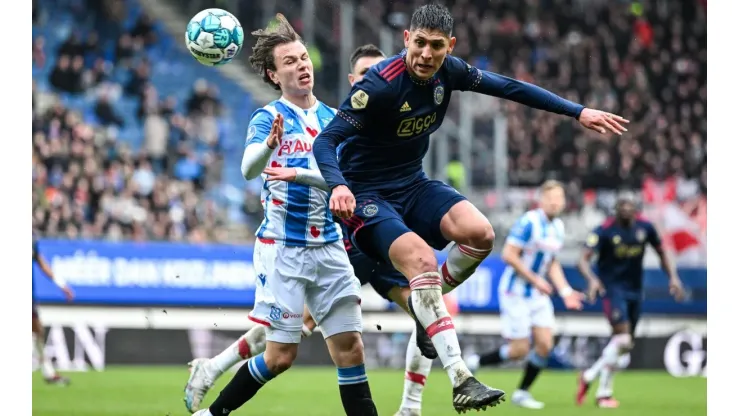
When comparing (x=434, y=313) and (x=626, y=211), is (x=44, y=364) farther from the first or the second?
(x=434, y=313)

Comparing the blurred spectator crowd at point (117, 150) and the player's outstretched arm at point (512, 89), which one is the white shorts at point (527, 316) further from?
the blurred spectator crowd at point (117, 150)

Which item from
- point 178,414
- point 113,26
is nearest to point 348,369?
point 178,414

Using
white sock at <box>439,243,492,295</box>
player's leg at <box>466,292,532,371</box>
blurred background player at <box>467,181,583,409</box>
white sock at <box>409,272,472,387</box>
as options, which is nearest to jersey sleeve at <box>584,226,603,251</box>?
blurred background player at <box>467,181,583,409</box>

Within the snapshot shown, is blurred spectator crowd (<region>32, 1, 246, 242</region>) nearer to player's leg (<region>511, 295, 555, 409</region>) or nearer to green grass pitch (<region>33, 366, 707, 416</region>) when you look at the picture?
green grass pitch (<region>33, 366, 707, 416</region>)

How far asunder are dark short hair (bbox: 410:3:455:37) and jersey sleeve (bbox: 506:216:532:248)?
238 inches

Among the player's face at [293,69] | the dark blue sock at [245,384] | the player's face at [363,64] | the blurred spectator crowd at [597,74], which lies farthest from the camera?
the blurred spectator crowd at [597,74]

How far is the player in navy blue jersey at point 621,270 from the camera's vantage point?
12977 mm

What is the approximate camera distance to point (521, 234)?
1262 cm

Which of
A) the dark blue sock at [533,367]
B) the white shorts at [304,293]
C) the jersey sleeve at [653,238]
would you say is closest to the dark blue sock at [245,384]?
the white shorts at [304,293]

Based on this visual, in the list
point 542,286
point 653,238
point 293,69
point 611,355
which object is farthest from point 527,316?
point 293,69

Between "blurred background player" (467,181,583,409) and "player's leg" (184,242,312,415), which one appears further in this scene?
"blurred background player" (467,181,583,409)

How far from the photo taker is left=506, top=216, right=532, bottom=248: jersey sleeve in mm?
12594

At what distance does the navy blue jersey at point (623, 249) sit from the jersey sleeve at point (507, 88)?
670cm

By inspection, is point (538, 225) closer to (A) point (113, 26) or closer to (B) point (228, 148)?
(B) point (228, 148)
